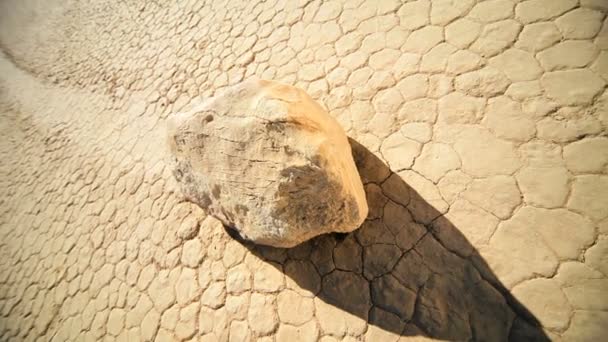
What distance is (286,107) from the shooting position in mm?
1093

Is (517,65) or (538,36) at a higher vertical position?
(538,36)

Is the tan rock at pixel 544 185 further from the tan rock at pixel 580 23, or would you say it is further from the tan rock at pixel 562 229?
the tan rock at pixel 580 23

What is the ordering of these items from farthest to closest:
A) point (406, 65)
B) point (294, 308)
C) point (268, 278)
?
point (406, 65) < point (268, 278) < point (294, 308)

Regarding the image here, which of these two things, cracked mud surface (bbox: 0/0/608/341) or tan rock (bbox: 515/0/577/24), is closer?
cracked mud surface (bbox: 0/0/608/341)

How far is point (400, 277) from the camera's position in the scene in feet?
4.22

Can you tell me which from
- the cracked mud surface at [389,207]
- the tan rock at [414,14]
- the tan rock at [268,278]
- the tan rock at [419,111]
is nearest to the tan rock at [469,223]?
the cracked mud surface at [389,207]

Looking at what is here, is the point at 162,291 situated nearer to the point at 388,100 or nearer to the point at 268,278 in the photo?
the point at 268,278

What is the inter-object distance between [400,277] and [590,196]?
82 cm

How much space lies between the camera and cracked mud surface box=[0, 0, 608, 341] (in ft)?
3.78

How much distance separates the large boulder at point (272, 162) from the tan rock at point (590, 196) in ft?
2.80

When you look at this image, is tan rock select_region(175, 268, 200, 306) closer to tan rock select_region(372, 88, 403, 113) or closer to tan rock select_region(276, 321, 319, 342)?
tan rock select_region(276, 321, 319, 342)

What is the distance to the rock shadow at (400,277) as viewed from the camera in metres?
1.12

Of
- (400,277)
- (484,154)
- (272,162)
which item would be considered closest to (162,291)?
(272,162)

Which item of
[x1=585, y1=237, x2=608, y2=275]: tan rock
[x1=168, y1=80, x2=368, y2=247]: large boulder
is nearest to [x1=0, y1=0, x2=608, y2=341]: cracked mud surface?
[x1=585, y1=237, x2=608, y2=275]: tan rock
